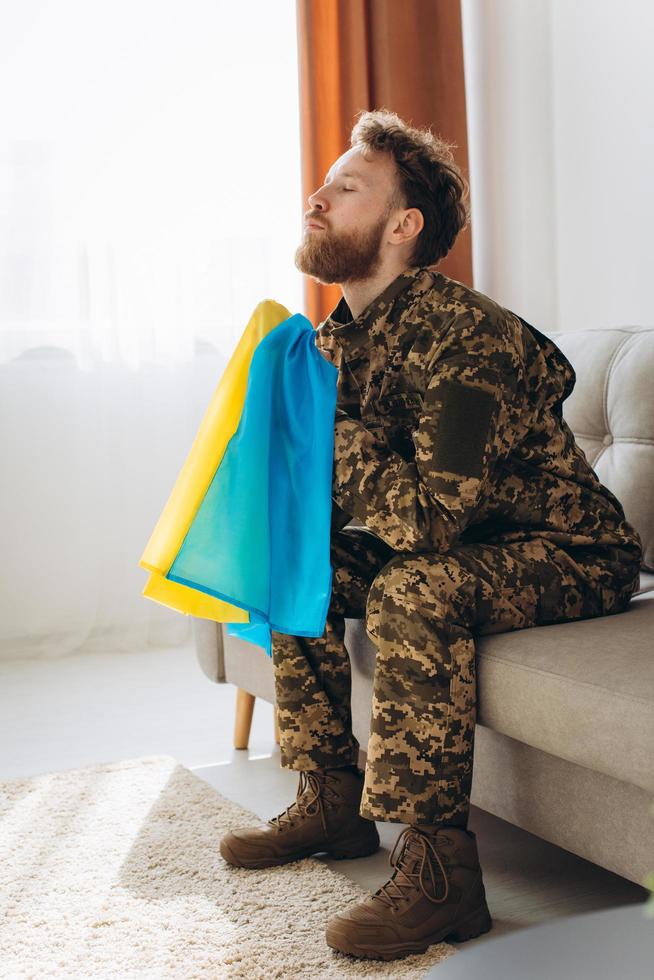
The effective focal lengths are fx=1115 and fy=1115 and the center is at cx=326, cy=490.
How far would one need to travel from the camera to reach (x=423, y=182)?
1835mm

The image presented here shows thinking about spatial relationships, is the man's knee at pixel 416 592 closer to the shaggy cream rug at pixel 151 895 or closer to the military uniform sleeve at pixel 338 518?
the military uniform sleeve at pixel 338 518

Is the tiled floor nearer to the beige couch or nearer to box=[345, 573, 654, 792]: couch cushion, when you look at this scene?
the beige couch

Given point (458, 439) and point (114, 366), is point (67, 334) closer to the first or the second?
point (114, 366)

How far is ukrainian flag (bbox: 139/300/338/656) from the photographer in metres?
1.62

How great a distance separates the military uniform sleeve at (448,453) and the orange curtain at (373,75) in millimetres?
1697

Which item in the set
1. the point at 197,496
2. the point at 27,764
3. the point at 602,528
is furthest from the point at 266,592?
the point at 27,764

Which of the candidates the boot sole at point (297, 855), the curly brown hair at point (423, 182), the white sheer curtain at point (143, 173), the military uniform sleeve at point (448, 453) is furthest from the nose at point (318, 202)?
the white sheer curtain at point (143, 173)

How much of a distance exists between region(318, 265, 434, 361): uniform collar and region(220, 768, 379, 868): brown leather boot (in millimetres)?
672

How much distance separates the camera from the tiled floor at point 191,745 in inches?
64.9

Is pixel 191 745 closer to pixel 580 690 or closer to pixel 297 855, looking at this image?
pixel 297 855

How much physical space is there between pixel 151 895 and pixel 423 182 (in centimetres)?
120

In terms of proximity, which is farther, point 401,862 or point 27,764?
point 27,764

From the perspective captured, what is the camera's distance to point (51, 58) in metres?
3.20

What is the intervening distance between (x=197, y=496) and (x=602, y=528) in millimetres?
620
